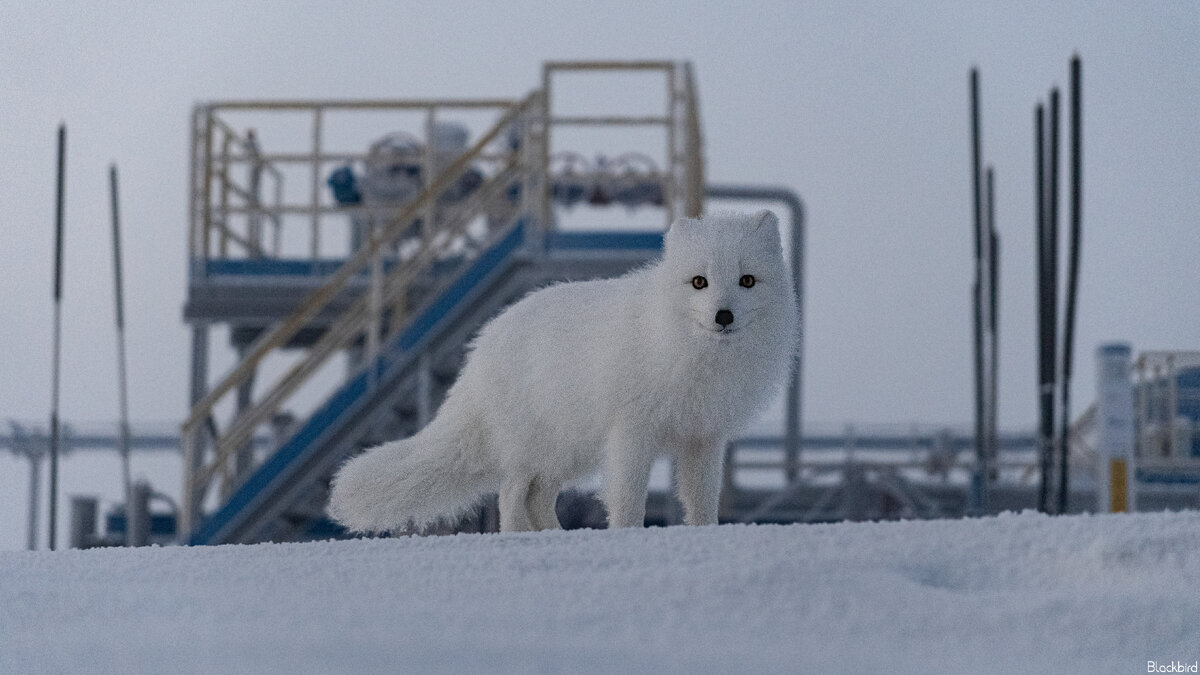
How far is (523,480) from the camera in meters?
3.96

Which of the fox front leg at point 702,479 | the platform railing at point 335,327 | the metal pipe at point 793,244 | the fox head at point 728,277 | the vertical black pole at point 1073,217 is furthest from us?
the metal pipe at point 793,244

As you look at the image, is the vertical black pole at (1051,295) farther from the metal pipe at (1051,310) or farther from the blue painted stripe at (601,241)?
the blue painted stripe at (601,241)

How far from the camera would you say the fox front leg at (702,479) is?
365cm

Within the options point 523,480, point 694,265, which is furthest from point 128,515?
point 694,265

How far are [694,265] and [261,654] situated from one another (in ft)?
5.45

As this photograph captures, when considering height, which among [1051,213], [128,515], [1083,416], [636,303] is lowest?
[128,515]

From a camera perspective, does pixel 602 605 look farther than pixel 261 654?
Yes

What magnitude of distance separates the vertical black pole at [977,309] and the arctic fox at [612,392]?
23.8 feet

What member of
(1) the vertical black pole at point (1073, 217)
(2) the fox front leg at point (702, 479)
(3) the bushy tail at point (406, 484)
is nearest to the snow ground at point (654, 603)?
(2) the fox front leg at point (702, 479)

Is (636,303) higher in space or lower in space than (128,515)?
higher

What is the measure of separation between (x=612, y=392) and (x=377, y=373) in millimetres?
4747

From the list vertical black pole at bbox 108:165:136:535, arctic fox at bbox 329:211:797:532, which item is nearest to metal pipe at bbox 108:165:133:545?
vertical black pole at bbox 108:165:136:535

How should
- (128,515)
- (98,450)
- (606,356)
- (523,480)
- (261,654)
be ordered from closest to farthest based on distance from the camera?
1. (261,654)
2. (606,356)
3. (523,480)
4. (128,515)
5. (98,450)

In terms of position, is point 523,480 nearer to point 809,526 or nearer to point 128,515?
point 809,526
